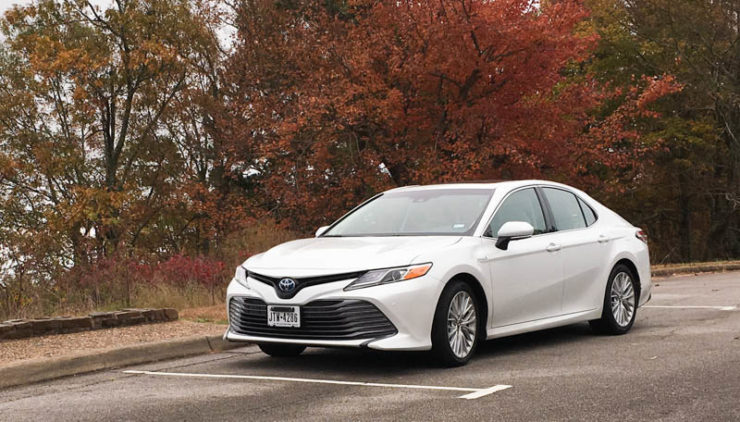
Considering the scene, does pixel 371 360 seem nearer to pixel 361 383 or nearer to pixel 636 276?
pixel 361 383

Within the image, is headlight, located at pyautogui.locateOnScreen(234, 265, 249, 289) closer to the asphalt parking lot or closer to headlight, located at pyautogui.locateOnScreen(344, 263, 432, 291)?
the asphalt parking lot

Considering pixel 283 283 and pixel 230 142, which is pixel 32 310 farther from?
pixel 230 142

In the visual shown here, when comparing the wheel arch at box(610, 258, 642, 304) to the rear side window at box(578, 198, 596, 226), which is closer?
the rear side window at box(578, 198, 596, 226)

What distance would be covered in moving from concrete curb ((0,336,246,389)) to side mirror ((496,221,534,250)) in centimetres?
316

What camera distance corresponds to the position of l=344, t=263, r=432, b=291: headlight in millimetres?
7828

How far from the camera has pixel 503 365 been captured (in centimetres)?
833

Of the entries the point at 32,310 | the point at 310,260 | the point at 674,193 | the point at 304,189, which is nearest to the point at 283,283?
the point at 310,260

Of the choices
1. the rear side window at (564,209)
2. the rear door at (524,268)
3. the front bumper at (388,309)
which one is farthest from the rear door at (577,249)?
the front bumper at (388,309)

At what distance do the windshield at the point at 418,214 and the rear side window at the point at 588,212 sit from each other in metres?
1.62

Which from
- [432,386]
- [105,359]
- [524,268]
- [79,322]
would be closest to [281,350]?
A: [105,359]

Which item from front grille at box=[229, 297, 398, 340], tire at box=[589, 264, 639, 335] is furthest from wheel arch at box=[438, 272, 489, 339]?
tire at box=[589, 264, 639, 335]

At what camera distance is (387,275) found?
7.88 m

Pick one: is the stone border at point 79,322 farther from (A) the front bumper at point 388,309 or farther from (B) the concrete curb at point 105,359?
(A) the front bumper at point 388,309

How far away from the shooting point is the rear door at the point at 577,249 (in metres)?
9.76
